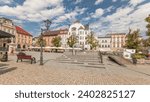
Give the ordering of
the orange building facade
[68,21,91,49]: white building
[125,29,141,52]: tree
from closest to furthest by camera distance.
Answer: [125,29,141,52]: tree
[68,21,91,49]: white building
the orange building facade

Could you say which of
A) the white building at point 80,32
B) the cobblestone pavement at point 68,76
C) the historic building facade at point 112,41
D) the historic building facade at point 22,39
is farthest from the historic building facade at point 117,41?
the cobblestone pavement at point 68,76

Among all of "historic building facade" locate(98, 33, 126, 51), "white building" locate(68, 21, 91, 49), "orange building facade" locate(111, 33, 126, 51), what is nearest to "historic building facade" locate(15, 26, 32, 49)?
"white building" locate(68, 21, 91, 49)

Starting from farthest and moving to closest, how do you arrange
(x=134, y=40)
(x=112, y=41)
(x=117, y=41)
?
(x=112, y=41) < (x=117, y=41) < (x=134, y=40)

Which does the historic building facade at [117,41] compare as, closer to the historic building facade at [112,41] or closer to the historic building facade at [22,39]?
the historic building facade at [112,41]

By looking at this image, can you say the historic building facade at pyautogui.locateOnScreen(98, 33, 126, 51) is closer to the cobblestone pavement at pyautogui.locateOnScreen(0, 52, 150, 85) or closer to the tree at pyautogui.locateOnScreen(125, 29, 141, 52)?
the tree at pyautogui.locateOnScreen(125, 29, 141, 52)

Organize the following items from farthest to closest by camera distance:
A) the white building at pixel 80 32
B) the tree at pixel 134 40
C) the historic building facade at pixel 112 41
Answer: the historic building facade at pixel 112 41 < the white building at pixel 80 32 < the tree at pixel 134 40

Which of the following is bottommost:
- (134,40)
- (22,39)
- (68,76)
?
(68,76)

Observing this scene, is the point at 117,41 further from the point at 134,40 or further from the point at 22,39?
the point at 22,39

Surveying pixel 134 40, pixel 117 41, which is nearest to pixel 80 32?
pixel 117 41

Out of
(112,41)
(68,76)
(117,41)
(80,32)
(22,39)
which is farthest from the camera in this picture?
(112,41)

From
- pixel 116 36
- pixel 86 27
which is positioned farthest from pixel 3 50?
pixel 116 36

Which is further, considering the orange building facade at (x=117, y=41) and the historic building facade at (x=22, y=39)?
the orange building facade at (x=117, y=41)

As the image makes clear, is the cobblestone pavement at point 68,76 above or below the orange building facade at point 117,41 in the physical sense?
below

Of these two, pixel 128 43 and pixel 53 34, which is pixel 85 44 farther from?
pixel 128 43
